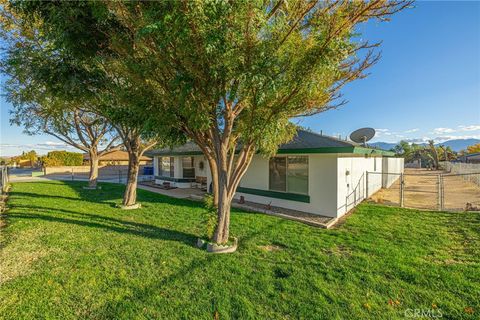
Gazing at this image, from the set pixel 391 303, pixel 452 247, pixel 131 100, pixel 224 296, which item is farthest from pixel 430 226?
pixel 131 100

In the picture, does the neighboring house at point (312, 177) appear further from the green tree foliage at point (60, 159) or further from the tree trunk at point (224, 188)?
the green tree foliage at point (60, 159)

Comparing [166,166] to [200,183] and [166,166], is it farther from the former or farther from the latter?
[200,183]

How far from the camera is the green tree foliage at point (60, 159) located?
32.7 m

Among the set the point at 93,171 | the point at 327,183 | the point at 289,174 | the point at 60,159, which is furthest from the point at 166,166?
the point at 60,159

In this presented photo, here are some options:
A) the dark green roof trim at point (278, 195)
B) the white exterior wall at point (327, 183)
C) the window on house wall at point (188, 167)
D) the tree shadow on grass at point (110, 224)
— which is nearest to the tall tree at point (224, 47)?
the tree shadow on grass at point (110, 224)

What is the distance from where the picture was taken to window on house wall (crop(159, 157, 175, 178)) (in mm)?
17312

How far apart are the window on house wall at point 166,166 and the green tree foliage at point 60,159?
2419 cm

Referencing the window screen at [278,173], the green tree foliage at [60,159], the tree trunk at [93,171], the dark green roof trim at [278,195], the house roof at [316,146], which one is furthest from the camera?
the green tree foliage at [60,159]

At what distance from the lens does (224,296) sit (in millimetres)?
3604

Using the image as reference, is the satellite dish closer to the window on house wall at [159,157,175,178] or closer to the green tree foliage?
the window on house wall at [159,157,175,178]

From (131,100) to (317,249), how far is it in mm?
5524

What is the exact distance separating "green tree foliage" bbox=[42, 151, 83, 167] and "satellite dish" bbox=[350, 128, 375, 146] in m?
38.2

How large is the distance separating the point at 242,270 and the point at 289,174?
559 centimetres

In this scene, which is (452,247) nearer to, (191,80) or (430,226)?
(430,226)
